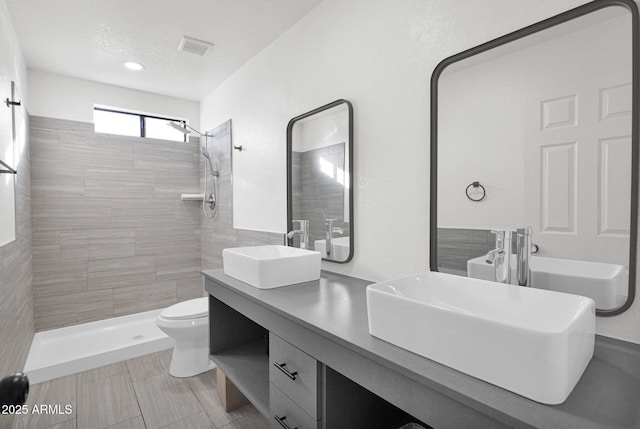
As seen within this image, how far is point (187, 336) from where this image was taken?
2.44m

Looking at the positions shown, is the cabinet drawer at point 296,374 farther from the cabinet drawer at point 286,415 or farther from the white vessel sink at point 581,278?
the white vessel sink at point 581,278

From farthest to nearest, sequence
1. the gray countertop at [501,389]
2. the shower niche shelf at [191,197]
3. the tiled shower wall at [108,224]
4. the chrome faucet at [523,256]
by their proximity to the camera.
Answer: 1. the shower niche shelf at [191,197]
2. the tiled shower wall at [108,224]
3. the chrome faucet at [523,256]
4. the gray countertop at [501,389]

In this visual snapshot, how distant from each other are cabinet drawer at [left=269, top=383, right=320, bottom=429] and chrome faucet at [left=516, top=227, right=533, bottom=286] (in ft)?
2.72

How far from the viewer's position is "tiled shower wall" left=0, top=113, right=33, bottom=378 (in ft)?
5.90

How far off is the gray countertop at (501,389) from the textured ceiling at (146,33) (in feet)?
5.92

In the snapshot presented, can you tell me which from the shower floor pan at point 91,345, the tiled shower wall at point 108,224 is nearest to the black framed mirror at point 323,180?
the shower floor pan at point 91,345

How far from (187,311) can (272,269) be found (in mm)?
1315

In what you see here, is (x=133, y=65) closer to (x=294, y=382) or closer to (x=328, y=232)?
(x=328, y=232)

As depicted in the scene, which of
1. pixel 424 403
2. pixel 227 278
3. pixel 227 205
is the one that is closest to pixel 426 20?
pixel 424 403

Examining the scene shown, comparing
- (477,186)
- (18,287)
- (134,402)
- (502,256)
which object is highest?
(477,186)

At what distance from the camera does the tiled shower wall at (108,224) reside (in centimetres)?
302

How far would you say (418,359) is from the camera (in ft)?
2.75

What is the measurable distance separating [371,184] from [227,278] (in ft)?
3.01

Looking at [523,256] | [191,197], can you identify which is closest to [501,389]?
[523,256]
